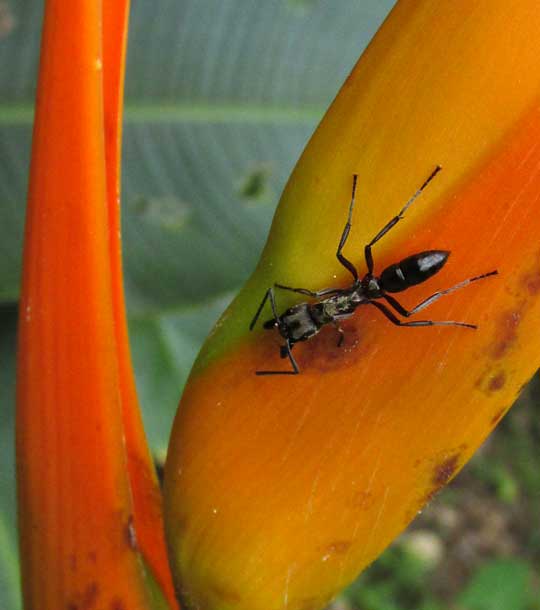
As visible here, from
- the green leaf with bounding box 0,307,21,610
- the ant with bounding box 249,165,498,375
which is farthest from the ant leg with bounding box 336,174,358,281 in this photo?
the green leaf with bounding box 0,307,21,610

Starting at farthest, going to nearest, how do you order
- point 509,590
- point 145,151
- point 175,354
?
point 509,590, point 175,354, point 145,151

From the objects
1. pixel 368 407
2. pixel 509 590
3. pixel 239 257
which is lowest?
pixel 509 590

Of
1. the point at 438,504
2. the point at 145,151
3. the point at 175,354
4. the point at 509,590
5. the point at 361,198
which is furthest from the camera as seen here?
the point at 438,504

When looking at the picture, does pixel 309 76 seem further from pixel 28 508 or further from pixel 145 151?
pixel 28 508

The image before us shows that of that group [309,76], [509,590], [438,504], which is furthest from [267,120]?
[438,504]

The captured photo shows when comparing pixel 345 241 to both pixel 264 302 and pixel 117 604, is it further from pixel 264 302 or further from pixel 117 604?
pixel 117 604

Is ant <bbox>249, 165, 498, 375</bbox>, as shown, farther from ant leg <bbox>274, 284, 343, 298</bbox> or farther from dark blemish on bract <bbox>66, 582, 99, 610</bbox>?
dark blemish on bract <bbox>66, 582, 99, 610</bbox>

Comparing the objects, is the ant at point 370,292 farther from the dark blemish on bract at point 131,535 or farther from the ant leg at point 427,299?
the dark blemish on bract at point 131,535

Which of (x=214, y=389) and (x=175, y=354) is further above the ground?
(x=175, y=354)

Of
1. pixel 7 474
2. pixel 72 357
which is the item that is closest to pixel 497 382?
pixel 72 357
